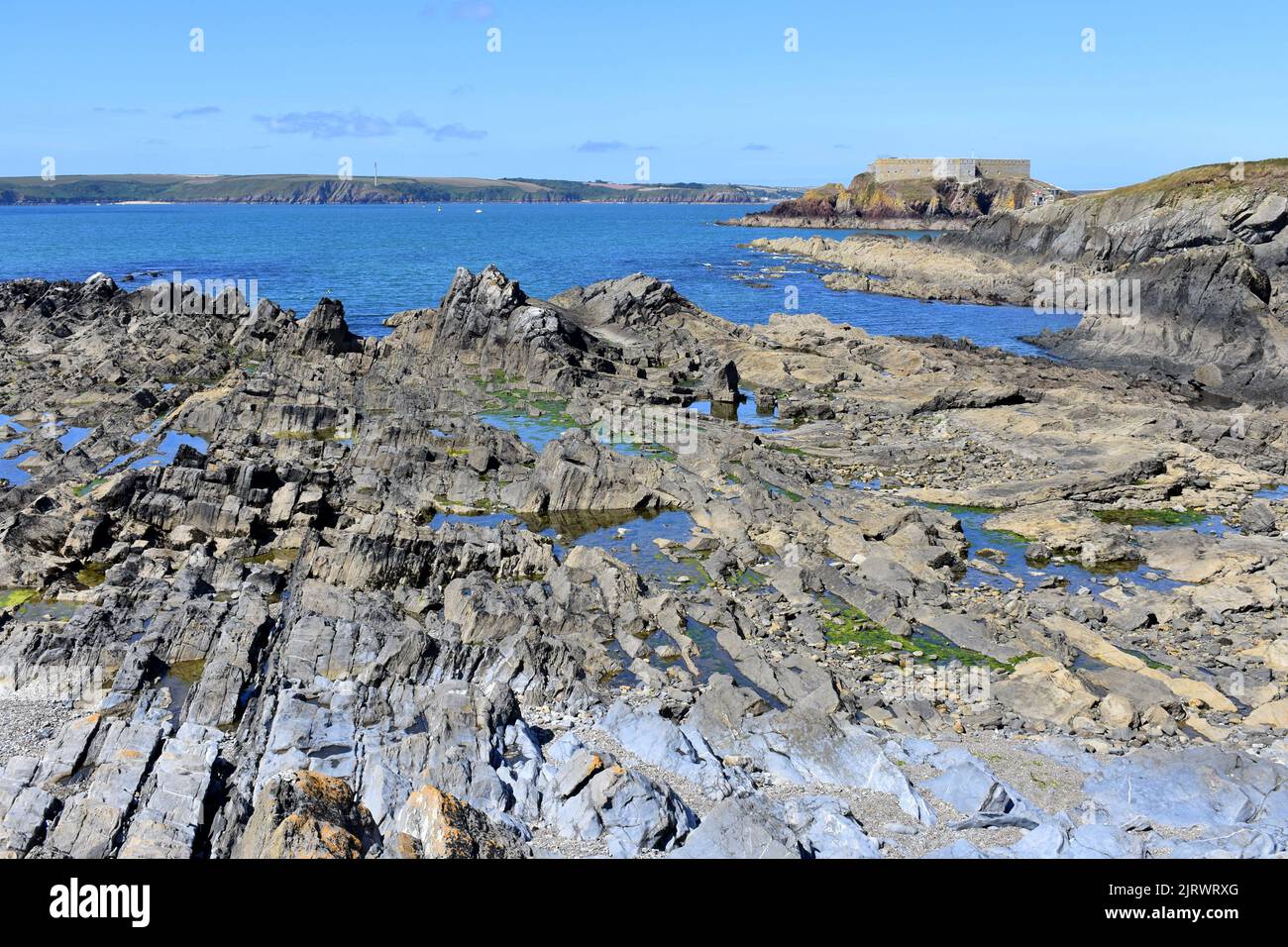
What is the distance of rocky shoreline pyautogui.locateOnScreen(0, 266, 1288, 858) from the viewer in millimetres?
17281

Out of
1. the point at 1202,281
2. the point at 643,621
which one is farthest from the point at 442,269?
the point at 643,621

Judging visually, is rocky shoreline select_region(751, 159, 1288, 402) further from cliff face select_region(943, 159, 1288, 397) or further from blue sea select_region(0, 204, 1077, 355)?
blue sea select_region(0, 204, 1077, 355)

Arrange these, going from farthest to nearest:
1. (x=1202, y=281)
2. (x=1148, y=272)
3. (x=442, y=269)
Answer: (x=442, y=269) < (x=1148, y=272) < (x=1202, y=281)

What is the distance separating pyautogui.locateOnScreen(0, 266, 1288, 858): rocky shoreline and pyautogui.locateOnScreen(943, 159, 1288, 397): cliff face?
8.83 metres

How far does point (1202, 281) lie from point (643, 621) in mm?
56065

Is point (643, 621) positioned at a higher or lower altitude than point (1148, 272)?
lower

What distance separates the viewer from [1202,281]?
6544 cm

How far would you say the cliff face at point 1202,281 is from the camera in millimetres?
61156

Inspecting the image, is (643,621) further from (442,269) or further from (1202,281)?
(442,269)

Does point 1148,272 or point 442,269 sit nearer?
point 1148,272

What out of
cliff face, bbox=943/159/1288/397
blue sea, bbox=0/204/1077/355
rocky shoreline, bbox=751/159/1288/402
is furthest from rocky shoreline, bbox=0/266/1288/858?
blue sea, bbox=0/204/1077/355

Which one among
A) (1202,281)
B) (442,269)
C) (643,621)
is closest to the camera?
(643,621)

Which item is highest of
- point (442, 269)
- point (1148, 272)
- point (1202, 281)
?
A: point (442, 269)
